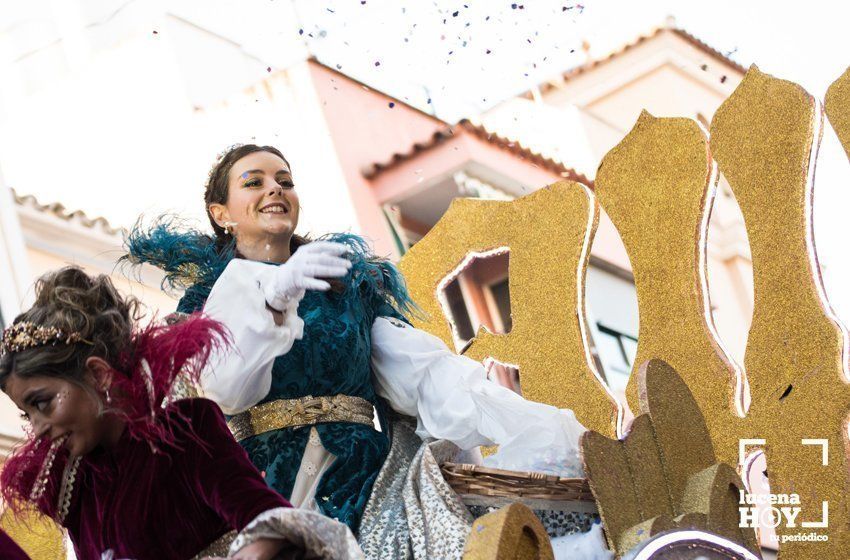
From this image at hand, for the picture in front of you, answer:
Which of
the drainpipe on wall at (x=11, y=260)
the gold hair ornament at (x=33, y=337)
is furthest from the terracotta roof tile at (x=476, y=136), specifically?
the gold hair ornament at (x=33, y=337)

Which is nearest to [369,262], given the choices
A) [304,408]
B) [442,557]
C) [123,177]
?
[304,408]

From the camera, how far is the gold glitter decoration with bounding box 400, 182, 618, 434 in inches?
142

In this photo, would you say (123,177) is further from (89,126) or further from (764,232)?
(764,232)

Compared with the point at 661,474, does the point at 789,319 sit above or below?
above

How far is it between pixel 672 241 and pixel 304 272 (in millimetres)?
1080

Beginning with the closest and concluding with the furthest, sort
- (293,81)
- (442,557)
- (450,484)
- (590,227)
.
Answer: (442,557)
(450,484)
(590,227)
(293,81)

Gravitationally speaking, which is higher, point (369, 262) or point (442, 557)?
point (369, 262)

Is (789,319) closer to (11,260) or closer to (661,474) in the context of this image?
(661,474)

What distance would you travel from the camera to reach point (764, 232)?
331cm

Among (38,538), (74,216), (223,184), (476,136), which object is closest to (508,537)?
(223,184)

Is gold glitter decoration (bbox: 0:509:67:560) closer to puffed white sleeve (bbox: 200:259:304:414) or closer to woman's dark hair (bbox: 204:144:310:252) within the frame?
puffed white sleeve (bbox: 200:259:304:414)

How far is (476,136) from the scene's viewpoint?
10.0m

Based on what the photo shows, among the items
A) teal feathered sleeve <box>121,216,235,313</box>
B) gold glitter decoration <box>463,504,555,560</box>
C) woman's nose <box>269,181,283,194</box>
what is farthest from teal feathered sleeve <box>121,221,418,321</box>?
gold glitter decoration <box>463,504,555,560</box>

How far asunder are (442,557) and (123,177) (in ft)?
22.2
